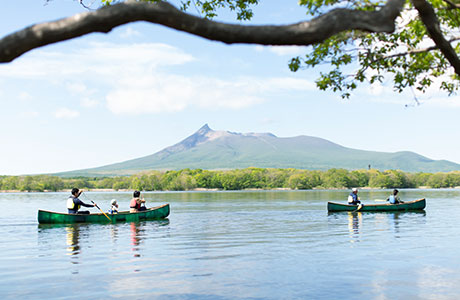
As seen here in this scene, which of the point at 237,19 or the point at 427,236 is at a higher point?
the point at 237,19

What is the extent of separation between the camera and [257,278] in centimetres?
1393

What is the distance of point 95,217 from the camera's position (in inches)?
1255

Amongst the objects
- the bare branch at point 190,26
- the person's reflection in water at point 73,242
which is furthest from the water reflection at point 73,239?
the bare branch at point 190,26

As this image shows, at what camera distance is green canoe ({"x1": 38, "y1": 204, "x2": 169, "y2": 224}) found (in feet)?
102

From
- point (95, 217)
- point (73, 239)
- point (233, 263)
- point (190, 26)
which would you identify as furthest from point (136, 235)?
point (190, 26)

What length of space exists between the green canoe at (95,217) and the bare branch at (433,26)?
26.2 meters

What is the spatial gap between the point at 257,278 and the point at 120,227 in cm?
1757

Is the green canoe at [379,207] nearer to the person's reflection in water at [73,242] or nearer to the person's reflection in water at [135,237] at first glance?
the person's reflection in water at [135,237]

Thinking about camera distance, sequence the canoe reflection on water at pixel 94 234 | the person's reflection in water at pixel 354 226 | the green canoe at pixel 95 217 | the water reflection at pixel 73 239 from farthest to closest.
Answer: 1. the green canoe at pixel 95 217
2. the person's reflection in water at pixel 354 226
3. the canoe reflection on water at pixel 94 234
4. the water reflection at pixel 73 239

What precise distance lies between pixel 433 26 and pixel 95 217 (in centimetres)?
2684

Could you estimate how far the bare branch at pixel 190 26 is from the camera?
240 inches

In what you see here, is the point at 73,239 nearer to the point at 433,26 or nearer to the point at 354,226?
the point at 354,226

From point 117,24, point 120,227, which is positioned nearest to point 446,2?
point 117,24

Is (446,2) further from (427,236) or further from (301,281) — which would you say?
(427,236)
